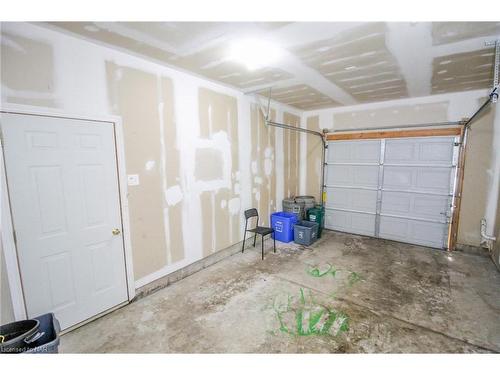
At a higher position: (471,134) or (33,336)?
(471,134)

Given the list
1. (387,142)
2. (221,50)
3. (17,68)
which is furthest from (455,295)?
(17,68)

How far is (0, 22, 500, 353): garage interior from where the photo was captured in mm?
1987

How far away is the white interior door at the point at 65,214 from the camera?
6.27ft

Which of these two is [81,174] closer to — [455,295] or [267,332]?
[267,332]

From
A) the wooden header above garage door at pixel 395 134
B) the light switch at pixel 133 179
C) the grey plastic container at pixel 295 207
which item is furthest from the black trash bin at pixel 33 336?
the wooden header above garage door at pixel 395 134

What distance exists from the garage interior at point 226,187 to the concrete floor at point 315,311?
0.02 m

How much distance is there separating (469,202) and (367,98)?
2.55m

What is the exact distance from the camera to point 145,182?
271 cm

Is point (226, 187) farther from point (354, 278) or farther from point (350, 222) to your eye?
point (350, 222)

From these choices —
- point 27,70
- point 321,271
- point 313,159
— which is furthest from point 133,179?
point 313,159

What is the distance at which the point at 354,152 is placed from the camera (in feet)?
16.5

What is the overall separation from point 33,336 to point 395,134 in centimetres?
569

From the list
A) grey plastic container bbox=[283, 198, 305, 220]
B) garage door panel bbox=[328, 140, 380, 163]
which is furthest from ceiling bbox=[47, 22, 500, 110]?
grey plastic container bbox=[283, 198, 305, 220]

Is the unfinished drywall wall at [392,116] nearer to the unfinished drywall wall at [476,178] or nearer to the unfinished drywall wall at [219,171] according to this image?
the unfinished drywall wall at [476,178]
